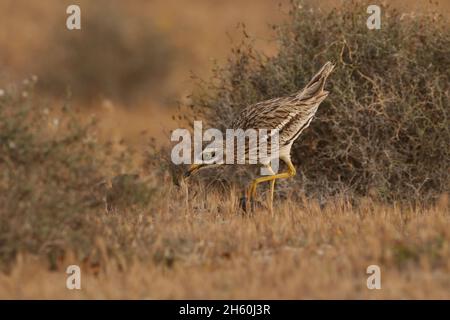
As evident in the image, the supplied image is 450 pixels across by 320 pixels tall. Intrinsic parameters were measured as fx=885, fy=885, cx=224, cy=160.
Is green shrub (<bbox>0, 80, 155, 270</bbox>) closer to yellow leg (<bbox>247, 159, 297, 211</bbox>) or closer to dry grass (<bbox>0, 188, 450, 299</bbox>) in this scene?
dry grass (<bbox>0, 188, 450, 299</bbox>)

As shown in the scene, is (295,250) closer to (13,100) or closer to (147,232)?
(147,232)

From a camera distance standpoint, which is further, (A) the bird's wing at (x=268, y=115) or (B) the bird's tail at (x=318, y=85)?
(B) the bird's tail at (x=318, y=85)

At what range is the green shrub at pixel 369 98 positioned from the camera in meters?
9.76

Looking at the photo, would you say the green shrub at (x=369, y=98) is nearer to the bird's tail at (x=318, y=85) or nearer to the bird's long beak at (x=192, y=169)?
the bird's tail at (x=318, y=85)

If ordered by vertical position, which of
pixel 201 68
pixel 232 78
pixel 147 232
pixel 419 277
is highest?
pixel 201 68

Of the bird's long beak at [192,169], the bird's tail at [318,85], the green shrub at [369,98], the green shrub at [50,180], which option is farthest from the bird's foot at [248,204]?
the green shrub at [50,180]

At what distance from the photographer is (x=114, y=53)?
24.2m

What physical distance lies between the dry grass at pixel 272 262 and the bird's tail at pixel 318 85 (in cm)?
168

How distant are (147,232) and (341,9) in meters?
4.30

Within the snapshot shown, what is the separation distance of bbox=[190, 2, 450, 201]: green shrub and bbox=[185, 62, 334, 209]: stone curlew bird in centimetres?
50

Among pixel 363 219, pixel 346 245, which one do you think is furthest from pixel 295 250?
pixel 363 219

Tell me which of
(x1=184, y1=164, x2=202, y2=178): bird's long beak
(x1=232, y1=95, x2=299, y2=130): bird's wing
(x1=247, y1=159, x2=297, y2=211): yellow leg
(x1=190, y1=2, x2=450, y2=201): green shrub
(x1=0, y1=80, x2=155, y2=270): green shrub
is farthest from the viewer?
(x1=190, y1=2, x2=450, y2=201): green shrub

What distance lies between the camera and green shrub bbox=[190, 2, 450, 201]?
32.0 feet

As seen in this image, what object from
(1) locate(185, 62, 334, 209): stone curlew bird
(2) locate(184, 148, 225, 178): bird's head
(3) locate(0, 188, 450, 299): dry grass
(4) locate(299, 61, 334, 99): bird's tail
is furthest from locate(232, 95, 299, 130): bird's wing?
(3) locate(0, 188, 450, 299): dry grass
